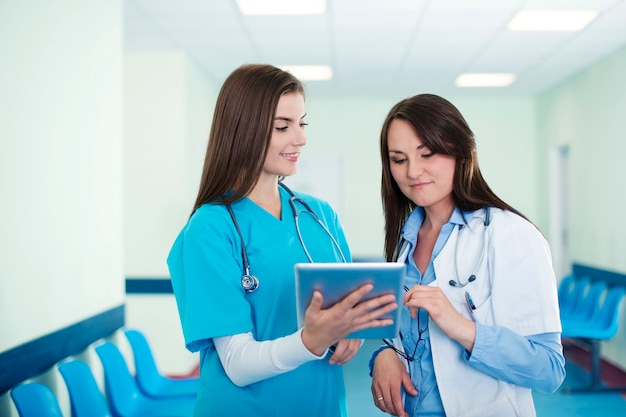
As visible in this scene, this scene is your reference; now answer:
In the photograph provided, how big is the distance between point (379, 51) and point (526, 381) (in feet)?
11.9

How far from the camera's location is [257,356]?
3.54 feet

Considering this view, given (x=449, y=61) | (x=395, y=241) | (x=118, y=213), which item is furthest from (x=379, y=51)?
(x=395, y=241)

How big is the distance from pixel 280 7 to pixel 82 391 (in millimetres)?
2336

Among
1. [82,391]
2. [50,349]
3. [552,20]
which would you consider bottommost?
[82,391]

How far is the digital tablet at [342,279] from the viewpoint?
91 cm

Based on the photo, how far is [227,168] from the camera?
1221mm

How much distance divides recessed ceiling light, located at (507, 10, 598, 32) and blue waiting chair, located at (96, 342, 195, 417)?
288 cm

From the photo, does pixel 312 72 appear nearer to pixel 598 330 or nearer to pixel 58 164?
pixel 598 330

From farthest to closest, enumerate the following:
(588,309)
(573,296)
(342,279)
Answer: (573,296) → (588,309) → (342,279)

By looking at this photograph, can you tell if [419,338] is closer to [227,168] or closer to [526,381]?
[526,381]

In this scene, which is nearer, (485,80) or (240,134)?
(240,134)

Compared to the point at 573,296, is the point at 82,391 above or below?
above

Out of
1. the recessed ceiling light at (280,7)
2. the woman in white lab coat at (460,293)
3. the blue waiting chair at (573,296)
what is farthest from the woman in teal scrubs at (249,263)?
the blue waiting chair at (573,296)

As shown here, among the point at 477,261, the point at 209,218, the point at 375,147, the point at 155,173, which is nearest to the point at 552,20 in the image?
the point at 375,147
